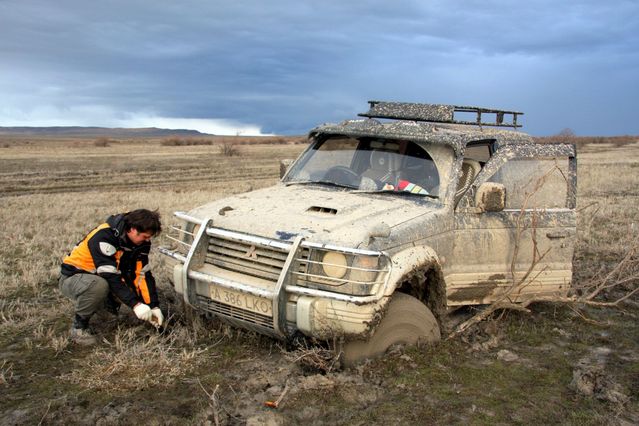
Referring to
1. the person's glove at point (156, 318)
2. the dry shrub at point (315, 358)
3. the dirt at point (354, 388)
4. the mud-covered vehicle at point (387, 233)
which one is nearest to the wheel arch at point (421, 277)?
the mud-covered vehicle at point (387, 233)

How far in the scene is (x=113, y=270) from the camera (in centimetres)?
486

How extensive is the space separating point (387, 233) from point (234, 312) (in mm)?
1325

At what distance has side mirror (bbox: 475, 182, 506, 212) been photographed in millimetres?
4906

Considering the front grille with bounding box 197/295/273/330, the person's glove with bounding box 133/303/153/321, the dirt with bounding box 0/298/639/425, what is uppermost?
the front grille with bounding box 197/295/273/330

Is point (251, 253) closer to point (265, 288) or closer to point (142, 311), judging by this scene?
point (265, 288)

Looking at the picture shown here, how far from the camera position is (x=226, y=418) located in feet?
12.1

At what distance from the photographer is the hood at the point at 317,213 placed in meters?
4.20

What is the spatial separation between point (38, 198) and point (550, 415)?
14.3 metres

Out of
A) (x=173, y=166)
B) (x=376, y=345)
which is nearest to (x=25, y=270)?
(x=376, y=345)

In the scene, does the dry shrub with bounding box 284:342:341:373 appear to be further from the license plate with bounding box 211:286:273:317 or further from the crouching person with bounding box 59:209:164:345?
the crouching person with bounding box 59:209:164:345

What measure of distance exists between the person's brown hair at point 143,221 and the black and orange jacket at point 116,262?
91 millimetres

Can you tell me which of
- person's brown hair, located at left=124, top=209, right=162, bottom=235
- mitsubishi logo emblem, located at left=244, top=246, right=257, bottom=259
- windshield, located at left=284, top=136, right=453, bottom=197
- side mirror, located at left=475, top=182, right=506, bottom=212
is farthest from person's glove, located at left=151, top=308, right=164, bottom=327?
side mirror, located at left=475, top=182, right=506, bottom=212

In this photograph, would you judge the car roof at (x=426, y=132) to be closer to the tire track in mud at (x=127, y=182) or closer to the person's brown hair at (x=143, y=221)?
the person's brown hair at (x=143, y=221)

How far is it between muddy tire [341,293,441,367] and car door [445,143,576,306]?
607 millimetres
